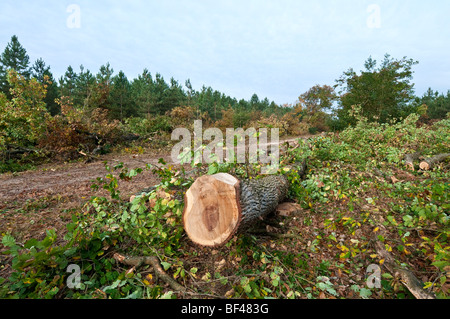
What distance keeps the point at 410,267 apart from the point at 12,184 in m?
7.73

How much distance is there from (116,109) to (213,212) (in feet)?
72.5

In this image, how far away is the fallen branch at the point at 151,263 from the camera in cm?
191

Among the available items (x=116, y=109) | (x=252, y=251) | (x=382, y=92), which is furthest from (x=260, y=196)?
(x=116, y=109)

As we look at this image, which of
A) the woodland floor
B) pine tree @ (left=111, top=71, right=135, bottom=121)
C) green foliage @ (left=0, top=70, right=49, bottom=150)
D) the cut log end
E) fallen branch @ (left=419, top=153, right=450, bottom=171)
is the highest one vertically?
pine tree @ (left=111, top=71, right=135, bottom=121)

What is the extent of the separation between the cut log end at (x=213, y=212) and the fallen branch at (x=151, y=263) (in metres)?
0.41

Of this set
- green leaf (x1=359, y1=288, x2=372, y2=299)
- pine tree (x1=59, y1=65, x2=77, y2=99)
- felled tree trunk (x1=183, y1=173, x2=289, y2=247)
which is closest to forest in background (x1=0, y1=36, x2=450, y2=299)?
green leaf (x1=359, y1=288, x2=372, y2=299)


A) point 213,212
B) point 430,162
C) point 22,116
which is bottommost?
point 213,212

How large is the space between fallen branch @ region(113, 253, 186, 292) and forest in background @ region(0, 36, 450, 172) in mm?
3904

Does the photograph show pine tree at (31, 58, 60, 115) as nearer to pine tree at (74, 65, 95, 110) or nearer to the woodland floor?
pine tree at (74, 65, 95, 110)

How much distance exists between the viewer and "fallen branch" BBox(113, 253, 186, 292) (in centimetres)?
191

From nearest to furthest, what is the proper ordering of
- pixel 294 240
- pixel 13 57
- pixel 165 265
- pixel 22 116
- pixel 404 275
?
pixel 404 275 → pixel 165 265 → pixel 294 240 → pixel 22 116 → pixel 13 57

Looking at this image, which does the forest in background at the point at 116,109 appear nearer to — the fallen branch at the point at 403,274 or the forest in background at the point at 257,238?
the forest in background at the point at 257,238

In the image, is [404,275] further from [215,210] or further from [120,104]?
[120,104]

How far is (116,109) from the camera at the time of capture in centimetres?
2067
